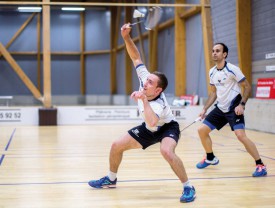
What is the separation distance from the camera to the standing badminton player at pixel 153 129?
3916 millimetres

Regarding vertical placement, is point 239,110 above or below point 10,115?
above

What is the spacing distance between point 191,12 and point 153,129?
37.6ft

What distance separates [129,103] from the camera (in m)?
23.8

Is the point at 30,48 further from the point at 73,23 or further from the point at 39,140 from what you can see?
the point at 39,140

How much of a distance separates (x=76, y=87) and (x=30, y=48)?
3.74 metres

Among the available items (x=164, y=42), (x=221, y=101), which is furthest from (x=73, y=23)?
(x=221, y=101)

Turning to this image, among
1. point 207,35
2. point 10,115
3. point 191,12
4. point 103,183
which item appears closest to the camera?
point 103,183

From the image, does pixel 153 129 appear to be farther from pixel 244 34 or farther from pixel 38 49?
pixel 38 49

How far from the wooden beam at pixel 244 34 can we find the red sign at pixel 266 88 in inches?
25.0

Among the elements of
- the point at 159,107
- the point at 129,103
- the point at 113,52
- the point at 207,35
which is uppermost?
the point at 113,52

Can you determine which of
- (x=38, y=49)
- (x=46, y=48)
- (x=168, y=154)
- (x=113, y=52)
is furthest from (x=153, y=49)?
(x=168, y=154)

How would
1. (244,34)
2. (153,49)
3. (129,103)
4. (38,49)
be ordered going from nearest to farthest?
(244,34)
(153,49)
(129,103)
(38,49)

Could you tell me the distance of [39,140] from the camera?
9.38m

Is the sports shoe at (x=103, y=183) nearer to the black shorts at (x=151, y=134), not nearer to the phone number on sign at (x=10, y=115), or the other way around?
the black shorts at (x=151, y=134)
